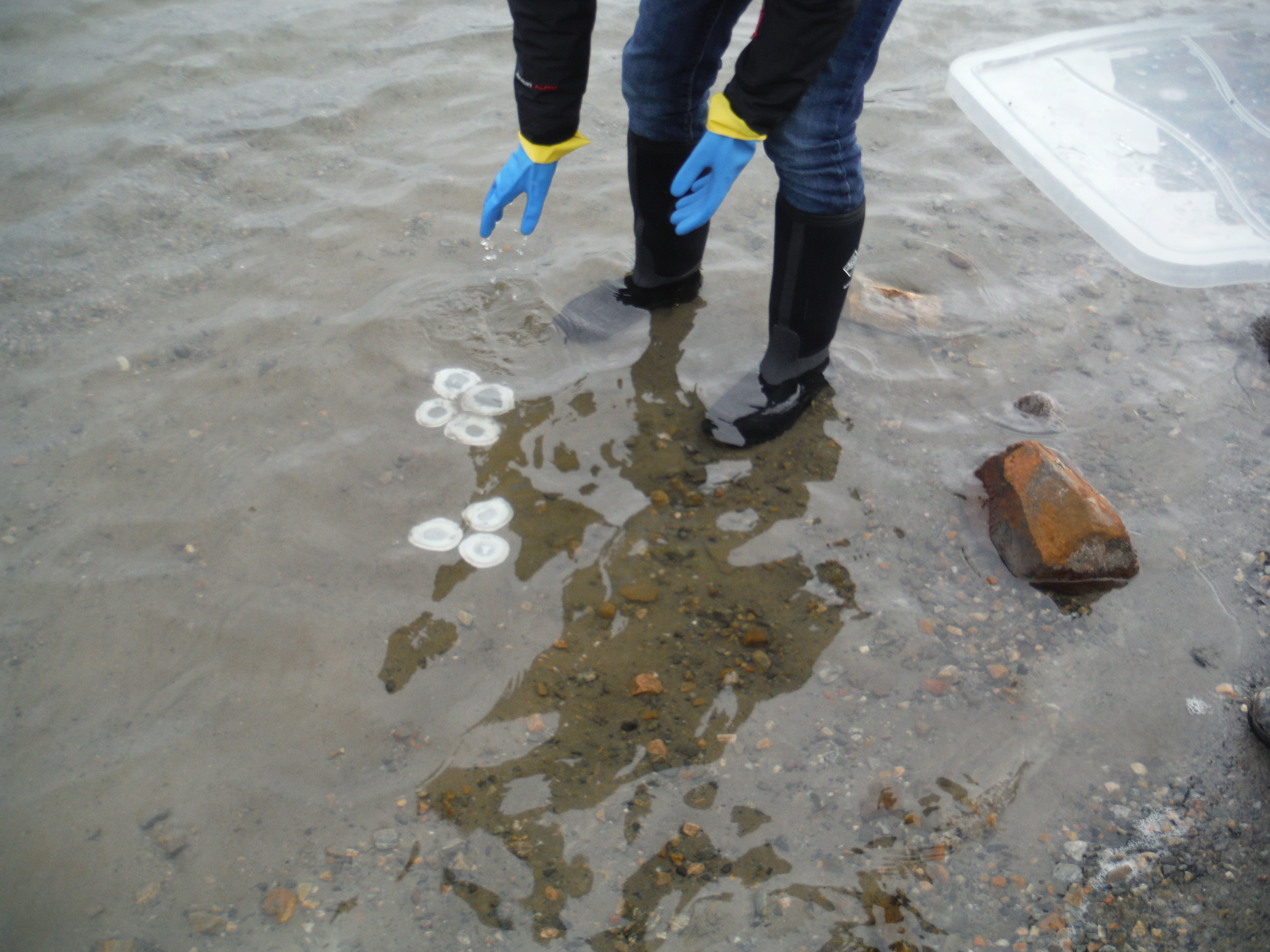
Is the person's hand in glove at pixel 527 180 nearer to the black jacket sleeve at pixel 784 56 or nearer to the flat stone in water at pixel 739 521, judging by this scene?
the black jacket sleeve at pixel 784 56

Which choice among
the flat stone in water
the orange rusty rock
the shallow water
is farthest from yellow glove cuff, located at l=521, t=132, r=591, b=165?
the orange rusty rock

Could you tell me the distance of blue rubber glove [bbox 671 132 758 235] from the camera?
2066 mm

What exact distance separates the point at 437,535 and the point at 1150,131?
12.3ft

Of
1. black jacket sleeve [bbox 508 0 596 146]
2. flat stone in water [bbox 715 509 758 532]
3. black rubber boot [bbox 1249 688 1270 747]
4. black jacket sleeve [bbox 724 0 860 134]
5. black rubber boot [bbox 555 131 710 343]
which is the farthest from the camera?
black rubber boot [bbox 555 131 710 343]

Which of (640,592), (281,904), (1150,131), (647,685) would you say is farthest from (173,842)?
(1150,131)

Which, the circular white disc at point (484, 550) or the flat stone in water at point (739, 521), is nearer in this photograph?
the circular white disc at point (484, 550)

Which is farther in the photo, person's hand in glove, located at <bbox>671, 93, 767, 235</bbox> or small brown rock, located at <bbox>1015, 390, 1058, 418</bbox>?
small brown rock, located at <bbox>1015, 390, 1058, 418</bbox>

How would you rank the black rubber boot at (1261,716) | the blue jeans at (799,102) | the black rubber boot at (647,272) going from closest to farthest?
the black rubber boot at (1261,716), the blue jeans at (799,102), the black rubber boot at (647,272)

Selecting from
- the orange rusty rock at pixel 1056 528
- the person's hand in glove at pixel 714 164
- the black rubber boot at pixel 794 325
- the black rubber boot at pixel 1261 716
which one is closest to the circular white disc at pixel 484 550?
the black rubber boot at pixel 794 325

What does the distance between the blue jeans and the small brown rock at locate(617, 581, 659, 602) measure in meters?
1.15

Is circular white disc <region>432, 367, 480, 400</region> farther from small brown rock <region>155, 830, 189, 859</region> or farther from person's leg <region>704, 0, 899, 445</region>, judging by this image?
small brown rock <region>155, 830, 189, 859</region>

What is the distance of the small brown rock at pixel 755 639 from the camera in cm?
205

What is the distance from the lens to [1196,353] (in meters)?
2.94

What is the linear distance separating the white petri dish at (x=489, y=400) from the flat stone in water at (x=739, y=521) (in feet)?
2.67
